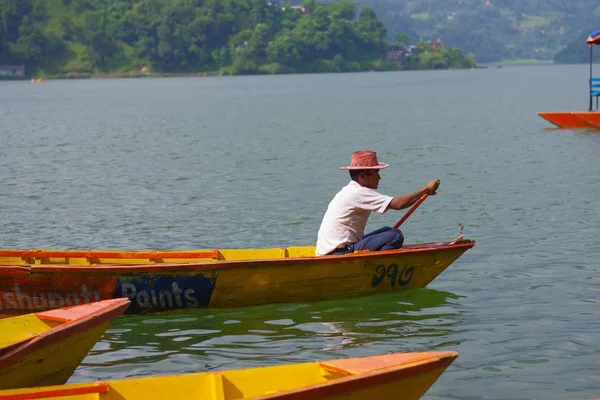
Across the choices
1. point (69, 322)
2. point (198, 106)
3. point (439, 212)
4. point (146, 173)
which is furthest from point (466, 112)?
point (69, 322)

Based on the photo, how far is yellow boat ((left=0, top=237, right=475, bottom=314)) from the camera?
12.3 metres

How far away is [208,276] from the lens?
500 inches

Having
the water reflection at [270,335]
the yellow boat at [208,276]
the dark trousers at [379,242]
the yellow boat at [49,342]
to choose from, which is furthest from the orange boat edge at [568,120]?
the yellow boat at [49,342]

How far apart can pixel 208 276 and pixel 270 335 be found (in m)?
1.01

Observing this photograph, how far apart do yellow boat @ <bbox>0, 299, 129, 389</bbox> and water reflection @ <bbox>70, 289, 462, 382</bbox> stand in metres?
1.17

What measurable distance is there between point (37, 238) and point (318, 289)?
26.8 ft

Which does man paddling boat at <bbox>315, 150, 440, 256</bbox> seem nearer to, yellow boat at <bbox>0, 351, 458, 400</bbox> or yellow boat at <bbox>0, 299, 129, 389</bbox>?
yellow boat at <bbox>0, 299, 129, 389</bbox>

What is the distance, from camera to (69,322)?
954 cm

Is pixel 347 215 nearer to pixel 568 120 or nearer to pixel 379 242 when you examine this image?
pixel 379 242

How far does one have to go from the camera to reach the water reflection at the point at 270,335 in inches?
454

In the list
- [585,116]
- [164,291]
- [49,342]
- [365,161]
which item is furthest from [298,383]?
[585,116]

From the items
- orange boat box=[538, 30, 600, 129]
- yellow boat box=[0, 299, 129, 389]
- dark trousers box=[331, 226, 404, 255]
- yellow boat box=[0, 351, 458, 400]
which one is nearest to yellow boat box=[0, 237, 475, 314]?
dark trousers box=[331, 226, 404, 255]

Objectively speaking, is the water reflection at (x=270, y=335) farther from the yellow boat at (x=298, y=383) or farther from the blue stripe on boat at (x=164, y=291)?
the yellow boat at (x=298, y=383)

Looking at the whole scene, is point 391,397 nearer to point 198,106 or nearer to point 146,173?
point 146,173
